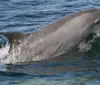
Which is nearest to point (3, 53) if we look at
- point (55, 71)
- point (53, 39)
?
point (53, 39)

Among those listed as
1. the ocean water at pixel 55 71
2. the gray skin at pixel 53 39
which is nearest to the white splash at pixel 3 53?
the gray skin at pixel 53 39

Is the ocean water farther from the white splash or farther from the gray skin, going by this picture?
the white splash

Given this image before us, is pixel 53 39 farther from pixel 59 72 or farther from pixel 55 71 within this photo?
pixel 59 72

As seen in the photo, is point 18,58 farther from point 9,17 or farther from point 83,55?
point 9,17

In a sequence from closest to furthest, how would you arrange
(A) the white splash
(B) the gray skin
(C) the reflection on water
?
1. (C) the reflection on water
2. (B) the gray skin
3. (A) the white splash

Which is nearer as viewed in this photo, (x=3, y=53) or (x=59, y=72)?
(x=59, y=72)

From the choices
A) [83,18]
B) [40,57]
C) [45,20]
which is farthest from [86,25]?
[45,20]

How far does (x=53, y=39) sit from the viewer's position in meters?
12.5

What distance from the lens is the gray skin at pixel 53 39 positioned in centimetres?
1223

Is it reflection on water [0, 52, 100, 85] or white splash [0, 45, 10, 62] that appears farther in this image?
white splash [0, 45, 10, 62]

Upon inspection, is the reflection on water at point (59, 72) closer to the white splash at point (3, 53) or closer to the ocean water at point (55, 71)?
the ocean water at point (55, 71)

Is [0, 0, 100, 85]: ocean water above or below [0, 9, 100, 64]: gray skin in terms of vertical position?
below

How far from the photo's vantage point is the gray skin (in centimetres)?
1223

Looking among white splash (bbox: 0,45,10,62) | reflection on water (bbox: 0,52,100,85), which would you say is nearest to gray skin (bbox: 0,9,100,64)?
white splash (bbox: 0,45,10,62)
